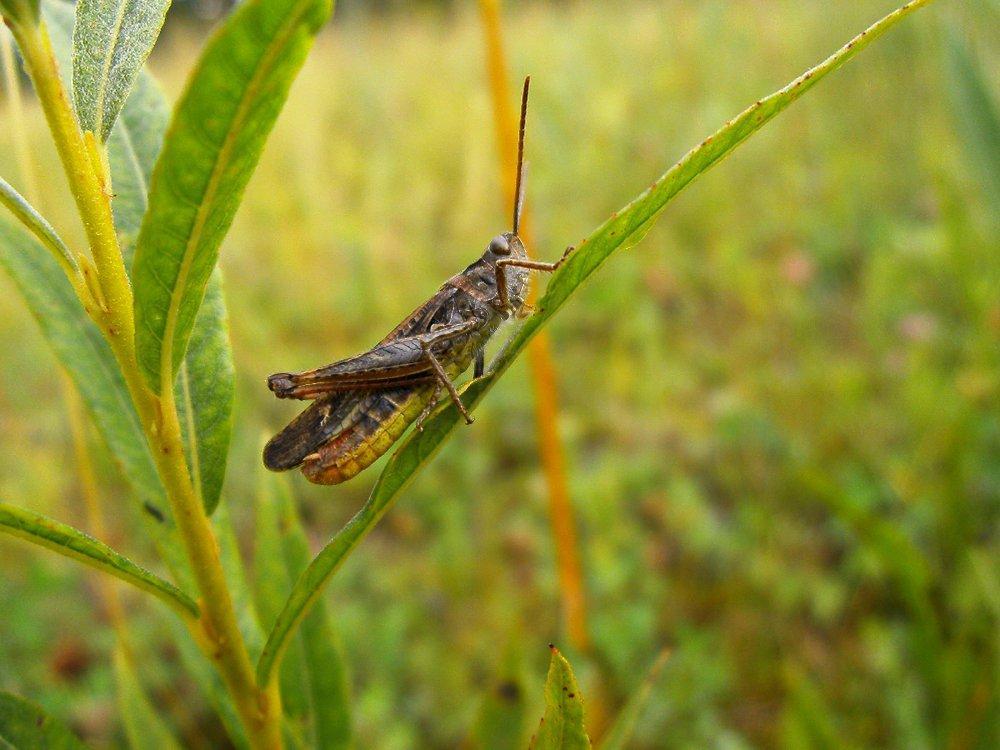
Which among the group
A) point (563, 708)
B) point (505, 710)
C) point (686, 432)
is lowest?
point (686, 432)

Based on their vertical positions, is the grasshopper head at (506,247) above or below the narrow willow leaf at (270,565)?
above

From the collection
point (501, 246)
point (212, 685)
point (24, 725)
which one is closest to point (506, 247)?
point (501, 246)

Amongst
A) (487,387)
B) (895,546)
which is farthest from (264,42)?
(895,546)

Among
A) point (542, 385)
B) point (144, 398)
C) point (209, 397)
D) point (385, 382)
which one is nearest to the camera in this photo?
point (144, 398)

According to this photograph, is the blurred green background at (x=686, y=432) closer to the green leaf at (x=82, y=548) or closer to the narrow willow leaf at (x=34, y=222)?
the green leaf at (x=82, y=548)

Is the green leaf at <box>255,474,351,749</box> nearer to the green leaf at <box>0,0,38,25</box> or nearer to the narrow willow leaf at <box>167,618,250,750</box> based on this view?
the narrow willow leaf at <box>167,618,250,750</box>

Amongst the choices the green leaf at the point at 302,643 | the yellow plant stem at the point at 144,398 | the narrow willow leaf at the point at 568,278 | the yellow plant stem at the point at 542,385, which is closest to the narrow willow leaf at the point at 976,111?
the yellow plant stem at the point at 542,385

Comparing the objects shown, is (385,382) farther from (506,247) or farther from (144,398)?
(144,398)

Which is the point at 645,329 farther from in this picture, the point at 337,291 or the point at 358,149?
the point at 358,149
